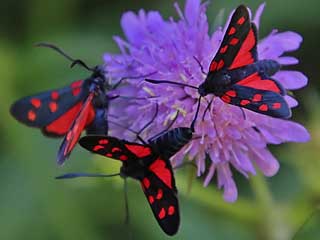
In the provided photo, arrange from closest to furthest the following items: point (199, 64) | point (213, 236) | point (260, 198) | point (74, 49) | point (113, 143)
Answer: point (113, 143)
point (199, 64)
point (260, 198)
point (213, 236)
point (74, 49)

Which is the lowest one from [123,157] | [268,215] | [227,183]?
[268,215]

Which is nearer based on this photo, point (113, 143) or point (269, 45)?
point (113, 143)

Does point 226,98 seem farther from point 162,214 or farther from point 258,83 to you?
point 162,214

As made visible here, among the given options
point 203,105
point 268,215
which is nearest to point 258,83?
point 203,105

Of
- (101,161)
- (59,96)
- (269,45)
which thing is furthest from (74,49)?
(269,45)

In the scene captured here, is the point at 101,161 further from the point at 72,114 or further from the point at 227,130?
the point at 227,130

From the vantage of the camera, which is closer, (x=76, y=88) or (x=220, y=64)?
(x=220, y=64)
